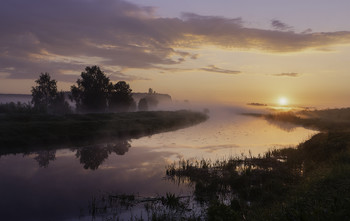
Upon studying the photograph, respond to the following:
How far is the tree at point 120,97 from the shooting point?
338ft

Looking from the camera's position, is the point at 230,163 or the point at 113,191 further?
the point at 230,163

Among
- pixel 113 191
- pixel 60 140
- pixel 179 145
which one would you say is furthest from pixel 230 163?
pixel 60 140

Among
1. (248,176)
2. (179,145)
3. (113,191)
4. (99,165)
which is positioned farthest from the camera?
(179,145)

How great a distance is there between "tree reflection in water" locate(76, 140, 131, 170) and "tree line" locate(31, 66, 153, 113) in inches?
2007

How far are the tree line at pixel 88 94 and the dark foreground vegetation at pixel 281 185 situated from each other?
248 feet

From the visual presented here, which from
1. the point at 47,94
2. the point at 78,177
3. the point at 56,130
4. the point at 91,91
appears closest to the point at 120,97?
the point at 91,91

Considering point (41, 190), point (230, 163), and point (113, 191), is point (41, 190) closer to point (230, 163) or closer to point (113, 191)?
point (113, 191)

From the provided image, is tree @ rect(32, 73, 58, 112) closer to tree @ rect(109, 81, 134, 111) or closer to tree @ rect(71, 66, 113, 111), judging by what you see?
tree @ rect(71, 66, 113, 111)

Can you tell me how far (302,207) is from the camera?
482 inches

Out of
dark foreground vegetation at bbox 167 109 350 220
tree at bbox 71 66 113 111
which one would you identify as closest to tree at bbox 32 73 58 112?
tree at bbox 71 66 113 111

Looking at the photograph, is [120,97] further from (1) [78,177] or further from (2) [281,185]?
(2) [281,185]

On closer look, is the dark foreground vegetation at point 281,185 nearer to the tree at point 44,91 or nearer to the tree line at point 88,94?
the tree line at point 88,94

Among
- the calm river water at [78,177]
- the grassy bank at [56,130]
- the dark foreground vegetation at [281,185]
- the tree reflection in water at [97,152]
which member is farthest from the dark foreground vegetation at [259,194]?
the grassy bank at [56,130]

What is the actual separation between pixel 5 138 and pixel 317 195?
4388cm
